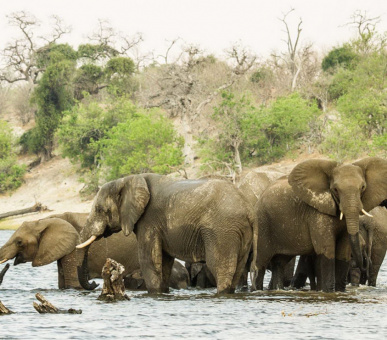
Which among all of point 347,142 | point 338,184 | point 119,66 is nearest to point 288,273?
point 338,184

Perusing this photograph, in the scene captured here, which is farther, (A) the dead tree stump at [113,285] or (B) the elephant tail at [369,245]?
(B) the elephant tail at [369,245]

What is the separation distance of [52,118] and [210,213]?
54.0 meters

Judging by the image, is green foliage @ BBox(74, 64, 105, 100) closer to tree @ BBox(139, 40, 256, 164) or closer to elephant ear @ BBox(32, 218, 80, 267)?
tree @ BBox(139, 40, 256, 164)

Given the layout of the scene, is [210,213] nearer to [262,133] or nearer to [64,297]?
[64,297]

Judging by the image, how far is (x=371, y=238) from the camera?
16.7 m

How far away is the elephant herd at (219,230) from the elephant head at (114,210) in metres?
0.02

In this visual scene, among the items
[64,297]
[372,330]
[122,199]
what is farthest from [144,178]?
[372,330]

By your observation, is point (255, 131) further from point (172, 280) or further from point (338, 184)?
point (338, 184)

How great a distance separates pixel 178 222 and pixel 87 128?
4746cm

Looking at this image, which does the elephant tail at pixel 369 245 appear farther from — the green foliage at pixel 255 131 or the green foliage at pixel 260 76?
the green foliage at pixel 260 76

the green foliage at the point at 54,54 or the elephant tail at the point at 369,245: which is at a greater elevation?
the green foliage at the point at 54,54

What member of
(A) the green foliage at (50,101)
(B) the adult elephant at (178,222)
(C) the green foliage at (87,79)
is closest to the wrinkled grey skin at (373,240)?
(B) the adult elephant at (178,222)

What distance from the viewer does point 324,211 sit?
14.1 meters

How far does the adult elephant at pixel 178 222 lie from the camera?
1298 cm
